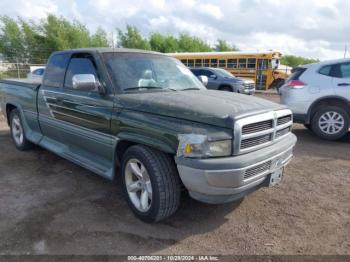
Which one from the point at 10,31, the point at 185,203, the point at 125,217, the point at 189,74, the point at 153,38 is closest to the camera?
the point at 125,217

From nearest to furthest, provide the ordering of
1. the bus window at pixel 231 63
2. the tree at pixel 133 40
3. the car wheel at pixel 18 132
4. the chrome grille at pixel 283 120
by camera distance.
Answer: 1. the chrome grille at pixel 283 120
2. the car wheel at pixel 18 132
3. the bus window at pixel 231 63
4. the tree at pixel 133 40

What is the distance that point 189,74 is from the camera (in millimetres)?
4434

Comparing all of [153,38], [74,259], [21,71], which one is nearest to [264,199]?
[74,259]

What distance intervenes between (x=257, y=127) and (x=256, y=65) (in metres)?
18.8

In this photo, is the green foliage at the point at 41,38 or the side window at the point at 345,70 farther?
the green foliage at the point at 41,38

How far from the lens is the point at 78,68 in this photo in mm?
4168

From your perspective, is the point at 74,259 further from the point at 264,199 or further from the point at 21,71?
the point at 21,71

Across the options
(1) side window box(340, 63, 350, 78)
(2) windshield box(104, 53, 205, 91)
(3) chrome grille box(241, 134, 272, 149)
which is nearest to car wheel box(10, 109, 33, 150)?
(2) windshield box(104, 53, 205, 91)

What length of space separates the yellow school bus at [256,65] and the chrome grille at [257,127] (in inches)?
725

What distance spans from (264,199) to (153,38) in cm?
4415

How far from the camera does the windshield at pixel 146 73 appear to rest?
3.62 m

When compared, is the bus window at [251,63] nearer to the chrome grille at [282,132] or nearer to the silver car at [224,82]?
the silver car at [224,82]

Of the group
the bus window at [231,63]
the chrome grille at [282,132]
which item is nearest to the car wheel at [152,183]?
the chrome grille at [282,132]

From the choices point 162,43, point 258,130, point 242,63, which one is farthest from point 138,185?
point 162,43
